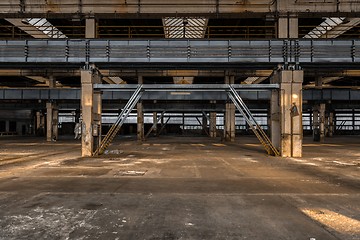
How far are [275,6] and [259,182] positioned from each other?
→ 1213cm

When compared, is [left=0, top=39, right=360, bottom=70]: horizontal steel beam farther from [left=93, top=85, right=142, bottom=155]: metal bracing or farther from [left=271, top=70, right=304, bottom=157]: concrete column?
[left=93, top=85, right=142, bottom=155]: metal bracing

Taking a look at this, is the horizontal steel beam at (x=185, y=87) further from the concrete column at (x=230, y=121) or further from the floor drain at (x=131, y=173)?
the concrete column at (x=230, y=121)

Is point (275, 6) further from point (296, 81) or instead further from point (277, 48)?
point (296, 81)

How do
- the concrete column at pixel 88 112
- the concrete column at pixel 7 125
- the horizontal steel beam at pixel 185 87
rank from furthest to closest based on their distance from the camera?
the concrete column at pixel 7 125 → the concrete column at pixel 88 112 → the horizontal steel beam at pixel 185 87

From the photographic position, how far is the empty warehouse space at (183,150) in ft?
15.3

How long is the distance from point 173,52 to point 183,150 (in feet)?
22.3

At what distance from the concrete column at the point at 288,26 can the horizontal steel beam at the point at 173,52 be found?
144 centimetres

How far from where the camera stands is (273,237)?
13.0ft

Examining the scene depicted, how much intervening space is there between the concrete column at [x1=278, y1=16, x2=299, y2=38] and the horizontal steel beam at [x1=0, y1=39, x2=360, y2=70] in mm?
1438

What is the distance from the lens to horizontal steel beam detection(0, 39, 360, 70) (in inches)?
556

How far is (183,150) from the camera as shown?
17984 millimetres

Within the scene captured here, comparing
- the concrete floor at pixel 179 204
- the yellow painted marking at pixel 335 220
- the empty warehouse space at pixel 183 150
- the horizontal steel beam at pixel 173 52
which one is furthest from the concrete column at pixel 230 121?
the yellow painted marking at pixel 335 220

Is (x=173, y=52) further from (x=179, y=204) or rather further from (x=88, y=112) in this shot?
(x=179, y=204)

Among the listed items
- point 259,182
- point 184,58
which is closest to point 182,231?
point 259,182
